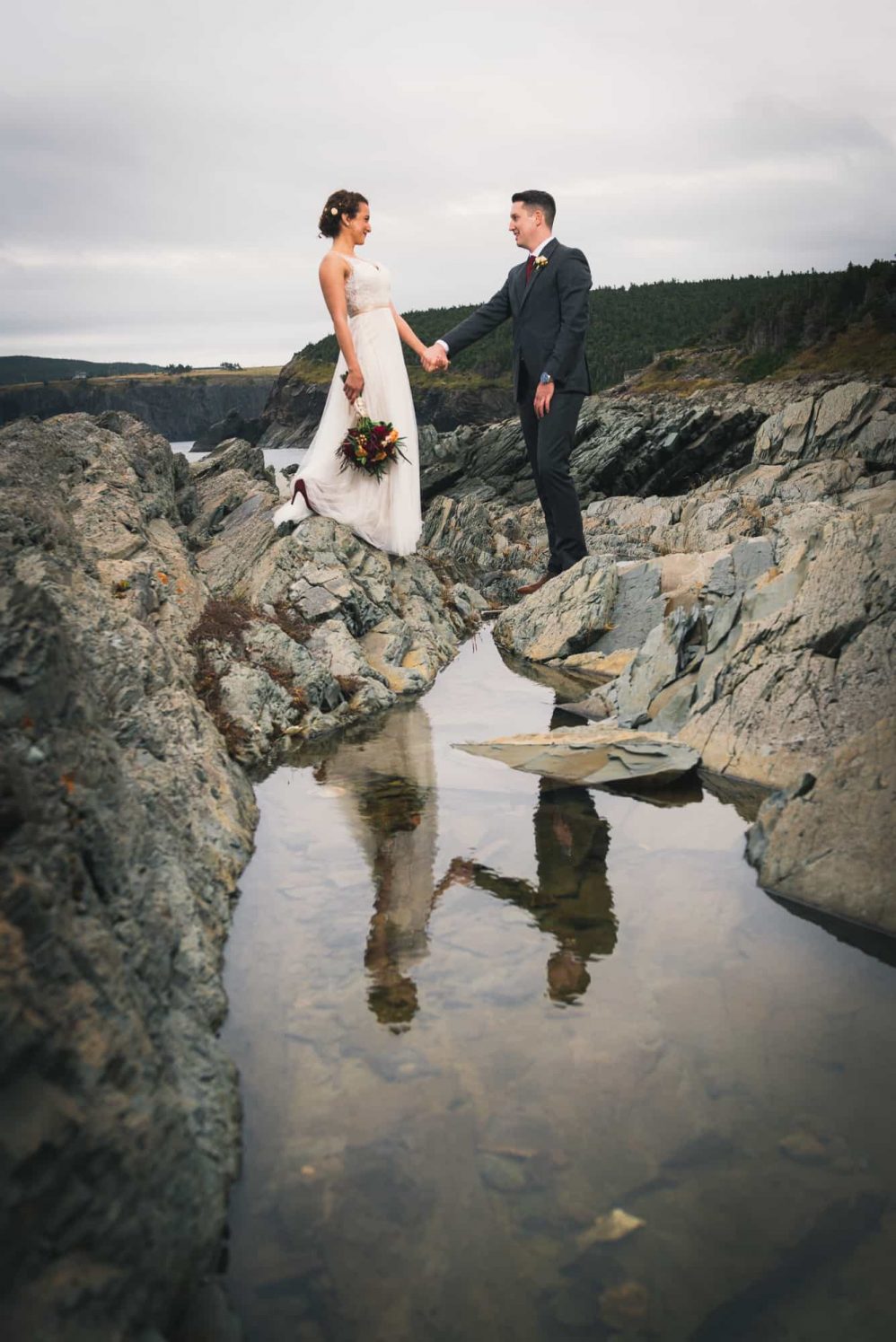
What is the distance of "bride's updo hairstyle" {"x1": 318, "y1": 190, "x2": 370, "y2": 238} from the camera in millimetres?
11039

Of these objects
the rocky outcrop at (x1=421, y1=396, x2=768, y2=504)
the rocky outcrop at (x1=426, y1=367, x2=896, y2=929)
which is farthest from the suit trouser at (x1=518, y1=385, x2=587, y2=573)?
the rocky outcrop at (x1=421, y1=396, x2=768, y2=504)

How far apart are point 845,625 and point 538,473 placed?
596 centimetres

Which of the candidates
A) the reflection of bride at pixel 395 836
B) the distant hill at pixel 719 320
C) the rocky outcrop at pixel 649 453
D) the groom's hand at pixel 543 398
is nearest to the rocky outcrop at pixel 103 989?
the reflection of bride at pixel 395 836

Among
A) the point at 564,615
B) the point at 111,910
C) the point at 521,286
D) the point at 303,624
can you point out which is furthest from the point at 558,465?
the point at 111,910

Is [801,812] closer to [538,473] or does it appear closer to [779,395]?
[538,473]

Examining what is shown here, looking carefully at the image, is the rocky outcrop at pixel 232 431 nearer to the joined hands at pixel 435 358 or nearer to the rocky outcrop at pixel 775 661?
the joined hands at pixel 435 358

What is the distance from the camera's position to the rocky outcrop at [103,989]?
7.16ft

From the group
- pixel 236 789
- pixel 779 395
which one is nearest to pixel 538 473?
pixel 236 789

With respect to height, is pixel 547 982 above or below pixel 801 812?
below

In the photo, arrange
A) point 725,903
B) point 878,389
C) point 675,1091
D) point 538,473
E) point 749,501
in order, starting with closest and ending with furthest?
point 675,1091 → point 725,903 → point 538,473 → point 749,501 → point 878,389

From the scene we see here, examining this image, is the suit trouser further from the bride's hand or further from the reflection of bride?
the reflection of bride

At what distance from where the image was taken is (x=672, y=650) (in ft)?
29.0

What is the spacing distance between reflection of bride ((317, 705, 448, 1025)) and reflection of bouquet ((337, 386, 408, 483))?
156 inches

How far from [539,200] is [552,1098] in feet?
36.4
